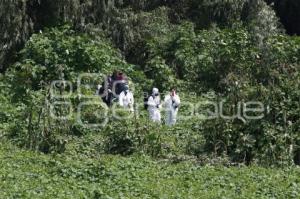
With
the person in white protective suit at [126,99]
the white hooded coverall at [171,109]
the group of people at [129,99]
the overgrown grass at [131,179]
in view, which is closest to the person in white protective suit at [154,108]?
the group of people at [129,99]

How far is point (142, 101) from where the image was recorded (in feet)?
62.7

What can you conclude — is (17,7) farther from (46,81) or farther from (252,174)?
(252,174)

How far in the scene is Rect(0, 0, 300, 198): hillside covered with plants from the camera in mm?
10445

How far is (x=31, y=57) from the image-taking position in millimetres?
19766

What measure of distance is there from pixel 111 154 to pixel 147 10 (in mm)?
12310

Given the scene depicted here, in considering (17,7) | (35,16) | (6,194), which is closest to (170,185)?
(6,194)

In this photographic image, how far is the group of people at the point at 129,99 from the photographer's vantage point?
54.9 ft

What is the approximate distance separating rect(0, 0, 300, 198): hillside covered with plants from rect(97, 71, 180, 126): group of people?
0.37 metres

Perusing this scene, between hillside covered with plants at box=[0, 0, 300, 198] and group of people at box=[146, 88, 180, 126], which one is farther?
group of people at box=[146, 88, 180, 126]

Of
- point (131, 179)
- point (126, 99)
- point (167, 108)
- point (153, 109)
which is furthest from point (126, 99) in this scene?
point (131, 179)

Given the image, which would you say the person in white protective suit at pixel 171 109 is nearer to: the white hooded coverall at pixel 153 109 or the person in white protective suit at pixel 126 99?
the white hooded coverall at pixel 153 109

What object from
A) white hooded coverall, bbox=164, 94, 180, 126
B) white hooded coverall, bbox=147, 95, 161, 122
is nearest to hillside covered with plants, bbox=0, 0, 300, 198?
white hooded coverall, bbox=147, 95, 161, 122

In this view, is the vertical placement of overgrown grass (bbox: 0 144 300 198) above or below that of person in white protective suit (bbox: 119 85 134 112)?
below

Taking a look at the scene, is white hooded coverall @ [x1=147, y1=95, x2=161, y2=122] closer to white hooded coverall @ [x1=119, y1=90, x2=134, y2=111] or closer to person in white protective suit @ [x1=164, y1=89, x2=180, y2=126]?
person in white protective suit @ [x1=164, y1=89, x2=180, y2=126]
